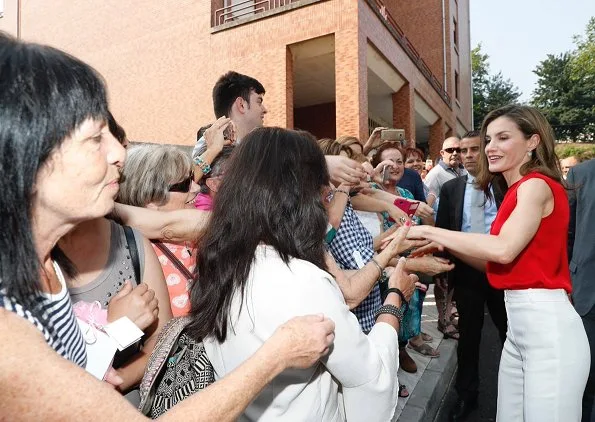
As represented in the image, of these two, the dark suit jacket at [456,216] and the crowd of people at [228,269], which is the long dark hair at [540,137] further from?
the dark suit jacket at [456,216]

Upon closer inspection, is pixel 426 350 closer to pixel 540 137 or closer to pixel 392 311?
pixel 540 137

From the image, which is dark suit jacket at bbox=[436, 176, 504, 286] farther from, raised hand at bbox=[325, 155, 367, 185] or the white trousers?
raised hand at bbox=[325, 155, 367, 185]

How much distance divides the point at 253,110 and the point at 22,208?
2.72 meters

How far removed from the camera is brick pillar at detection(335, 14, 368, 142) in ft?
33.3

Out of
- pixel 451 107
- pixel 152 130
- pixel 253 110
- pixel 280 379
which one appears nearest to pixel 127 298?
pixel 280 379

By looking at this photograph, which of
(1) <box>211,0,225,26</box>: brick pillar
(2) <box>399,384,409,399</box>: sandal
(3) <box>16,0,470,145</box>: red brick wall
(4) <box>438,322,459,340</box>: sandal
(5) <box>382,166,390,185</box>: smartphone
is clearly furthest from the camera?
(1) <box>211,0,225,26</box>: brick pillar

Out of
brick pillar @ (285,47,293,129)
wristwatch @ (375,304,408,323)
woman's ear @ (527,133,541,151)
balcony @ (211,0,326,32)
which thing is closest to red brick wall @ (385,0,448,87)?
balcony @ (211,0,326,32)

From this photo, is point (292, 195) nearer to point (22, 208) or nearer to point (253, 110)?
point (22, 208)

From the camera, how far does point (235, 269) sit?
4.53 ft

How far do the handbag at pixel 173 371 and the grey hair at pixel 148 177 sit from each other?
2.57 feet

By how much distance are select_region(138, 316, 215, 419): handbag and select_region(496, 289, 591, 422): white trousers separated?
1.67m

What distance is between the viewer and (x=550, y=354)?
2.08m

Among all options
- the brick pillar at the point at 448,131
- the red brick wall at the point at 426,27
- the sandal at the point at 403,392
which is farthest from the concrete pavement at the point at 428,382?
the red brick wall at the point at 426,27

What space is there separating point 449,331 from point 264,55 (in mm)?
9064
